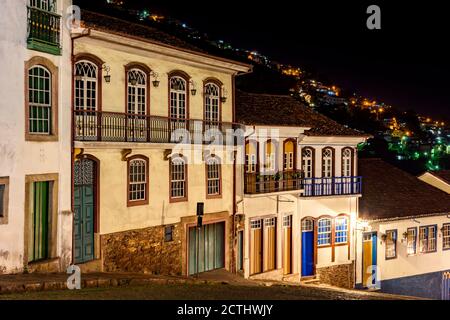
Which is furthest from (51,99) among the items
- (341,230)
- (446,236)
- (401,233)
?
(446,236)

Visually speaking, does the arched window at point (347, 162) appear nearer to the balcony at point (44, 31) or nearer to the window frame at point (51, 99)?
the window frame at point (51, 99)

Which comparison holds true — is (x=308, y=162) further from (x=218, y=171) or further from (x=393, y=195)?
(x=393, y=195)

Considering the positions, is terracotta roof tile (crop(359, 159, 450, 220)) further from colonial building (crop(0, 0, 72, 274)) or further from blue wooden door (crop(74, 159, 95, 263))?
colonial building (crop(0, 0, 72, 274))

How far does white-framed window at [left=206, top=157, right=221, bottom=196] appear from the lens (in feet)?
76.8

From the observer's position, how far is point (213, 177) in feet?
77.7

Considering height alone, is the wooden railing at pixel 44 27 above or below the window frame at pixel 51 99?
above

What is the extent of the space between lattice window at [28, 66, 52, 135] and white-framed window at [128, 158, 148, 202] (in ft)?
11.9

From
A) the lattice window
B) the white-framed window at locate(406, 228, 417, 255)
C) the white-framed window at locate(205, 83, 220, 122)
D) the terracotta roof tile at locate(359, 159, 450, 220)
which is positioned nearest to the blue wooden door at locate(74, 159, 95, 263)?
the lattice window

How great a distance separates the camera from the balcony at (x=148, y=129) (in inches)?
735

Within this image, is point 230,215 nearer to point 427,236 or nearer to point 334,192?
point 334,192

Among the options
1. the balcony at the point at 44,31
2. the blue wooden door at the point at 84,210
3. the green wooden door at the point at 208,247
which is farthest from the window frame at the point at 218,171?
the balcony at the point at 44,31

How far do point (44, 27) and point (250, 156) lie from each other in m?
10.8

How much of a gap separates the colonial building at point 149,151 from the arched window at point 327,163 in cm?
564
